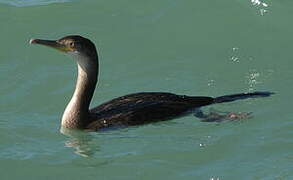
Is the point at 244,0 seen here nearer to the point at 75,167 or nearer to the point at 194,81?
the point at 194,81

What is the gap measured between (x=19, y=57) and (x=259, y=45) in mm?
3188

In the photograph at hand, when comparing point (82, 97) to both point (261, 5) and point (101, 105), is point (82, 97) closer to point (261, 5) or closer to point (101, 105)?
point (101, 105)

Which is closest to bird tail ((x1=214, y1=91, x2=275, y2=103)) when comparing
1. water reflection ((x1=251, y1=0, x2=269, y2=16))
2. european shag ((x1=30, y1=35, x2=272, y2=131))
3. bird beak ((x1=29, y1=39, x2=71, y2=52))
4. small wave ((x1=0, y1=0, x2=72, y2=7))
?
european shag ((x1=30, y1=35, x2=272, y2=131))

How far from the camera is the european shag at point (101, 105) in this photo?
11844 mm

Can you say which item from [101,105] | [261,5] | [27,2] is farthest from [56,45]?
[261,5]

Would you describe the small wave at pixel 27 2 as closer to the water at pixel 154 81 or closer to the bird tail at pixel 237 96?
the water at pixel 154 81

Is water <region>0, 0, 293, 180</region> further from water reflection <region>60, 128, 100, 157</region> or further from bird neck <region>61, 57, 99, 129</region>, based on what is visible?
bird neck <region>61, 57, 99, 129</region>

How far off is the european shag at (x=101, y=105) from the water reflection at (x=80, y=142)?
0.27 feet

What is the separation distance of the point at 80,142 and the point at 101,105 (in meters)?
0.86

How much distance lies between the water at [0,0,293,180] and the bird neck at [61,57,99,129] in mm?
174

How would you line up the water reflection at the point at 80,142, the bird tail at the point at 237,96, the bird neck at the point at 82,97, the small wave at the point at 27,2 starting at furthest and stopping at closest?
the small wave at the point at 27,2 → the bird tail at the point at 237,96 → the bird neck at the point at 82,97 → the water reflection at the point at 80,142

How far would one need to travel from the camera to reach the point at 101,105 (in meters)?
12.3

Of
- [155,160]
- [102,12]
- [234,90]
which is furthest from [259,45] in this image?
[155,160]

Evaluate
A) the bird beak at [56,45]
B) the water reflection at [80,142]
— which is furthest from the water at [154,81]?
the bird beak at [56,45]
